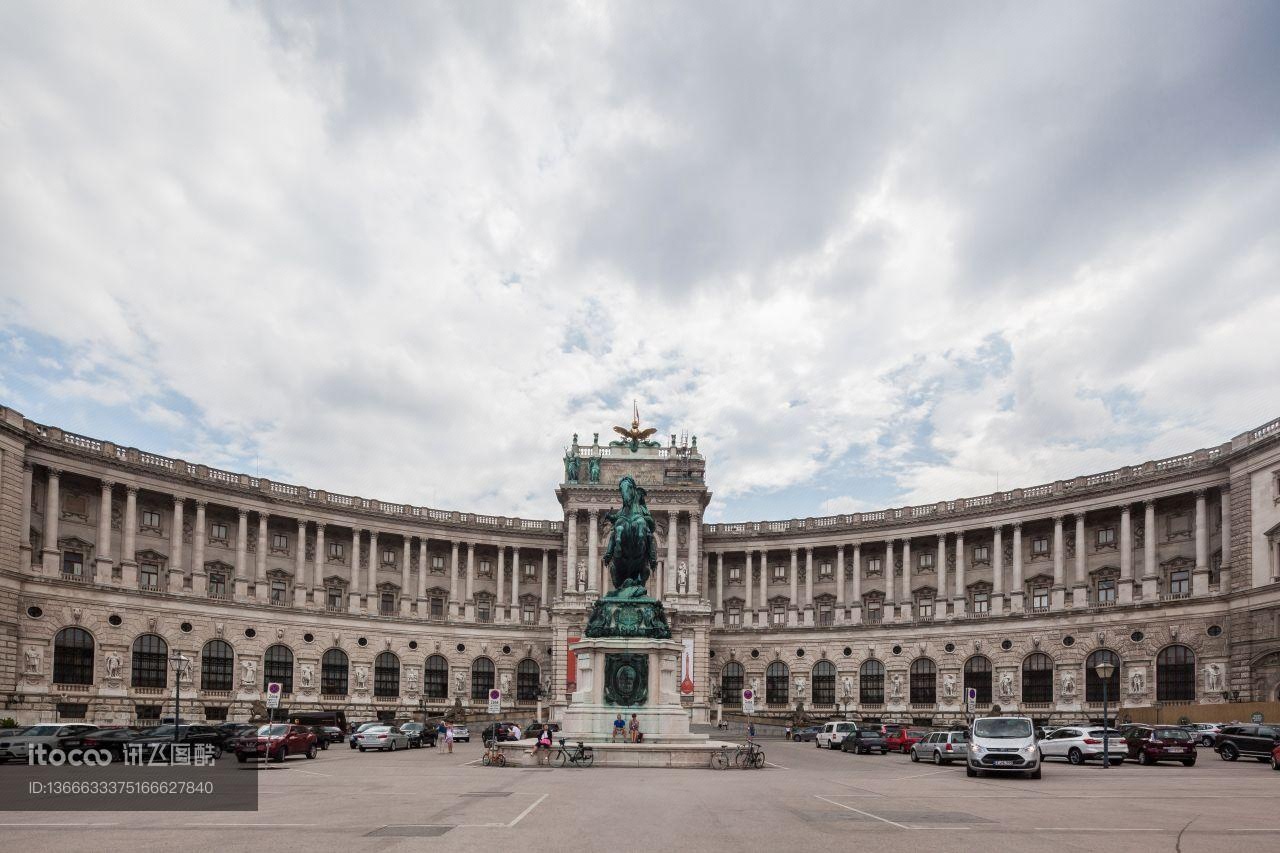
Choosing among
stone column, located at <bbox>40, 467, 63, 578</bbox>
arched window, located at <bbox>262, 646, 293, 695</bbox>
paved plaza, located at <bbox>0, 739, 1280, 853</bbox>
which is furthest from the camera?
arched window, located at <bbox>262, 646, 293, 695</bbox>

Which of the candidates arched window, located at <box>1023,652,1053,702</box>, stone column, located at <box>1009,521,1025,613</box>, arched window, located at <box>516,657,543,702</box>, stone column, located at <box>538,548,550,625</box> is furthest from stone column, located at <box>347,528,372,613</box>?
arched window, located at <box>1023,652,1053,702</box>

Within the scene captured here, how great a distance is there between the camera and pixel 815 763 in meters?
46.5

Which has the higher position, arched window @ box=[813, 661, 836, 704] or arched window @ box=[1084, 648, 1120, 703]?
arched window @ box=[1084, 648, 1120, 703]

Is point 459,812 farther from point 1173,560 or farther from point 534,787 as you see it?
point 1173,560

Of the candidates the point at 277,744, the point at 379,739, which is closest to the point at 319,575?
the point at 379,739

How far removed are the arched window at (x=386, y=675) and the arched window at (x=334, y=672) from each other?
9.71 feet

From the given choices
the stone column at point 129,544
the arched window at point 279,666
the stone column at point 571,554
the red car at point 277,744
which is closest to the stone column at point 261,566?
the arched window at point 279,666

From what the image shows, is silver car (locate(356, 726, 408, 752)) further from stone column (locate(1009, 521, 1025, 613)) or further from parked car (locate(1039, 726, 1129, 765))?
stone column (locate(1009, 521, 1025, 613))

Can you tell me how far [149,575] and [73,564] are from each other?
5876 millimetres

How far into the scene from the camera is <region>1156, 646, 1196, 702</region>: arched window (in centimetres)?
7300

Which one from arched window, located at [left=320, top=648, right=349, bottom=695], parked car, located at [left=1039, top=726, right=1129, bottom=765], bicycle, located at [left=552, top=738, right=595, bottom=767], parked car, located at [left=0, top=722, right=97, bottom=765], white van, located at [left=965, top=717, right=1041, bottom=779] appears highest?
white van, located at [left=965, top=717, right=1041, bottom=779]

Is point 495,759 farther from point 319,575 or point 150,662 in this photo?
point 319,575

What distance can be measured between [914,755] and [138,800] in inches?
1311

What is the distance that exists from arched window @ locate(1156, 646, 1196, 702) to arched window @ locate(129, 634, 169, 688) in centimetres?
6762
